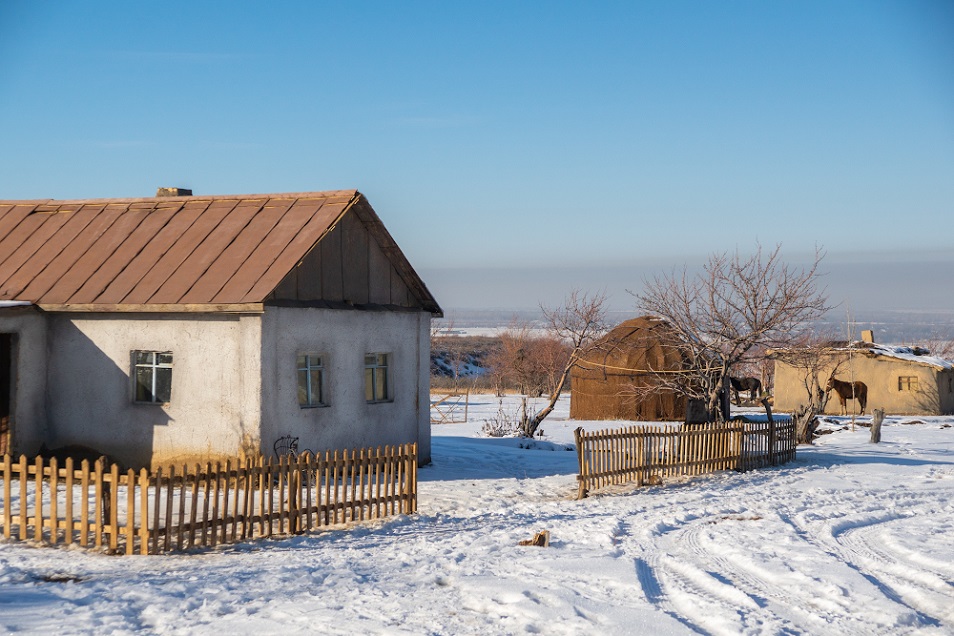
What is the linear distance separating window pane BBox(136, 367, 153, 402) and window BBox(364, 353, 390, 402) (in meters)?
3.85

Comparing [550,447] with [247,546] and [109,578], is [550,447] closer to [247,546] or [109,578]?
[247,546]

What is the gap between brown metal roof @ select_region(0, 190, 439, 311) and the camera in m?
16.6

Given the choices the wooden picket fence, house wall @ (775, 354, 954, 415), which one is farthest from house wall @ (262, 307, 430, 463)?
house wall @ (775, 354, 954, 415)

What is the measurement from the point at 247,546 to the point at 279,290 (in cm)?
579

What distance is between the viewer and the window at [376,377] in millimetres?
18484

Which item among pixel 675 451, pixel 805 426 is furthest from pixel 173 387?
pixel 805 426

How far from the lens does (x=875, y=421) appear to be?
27609mm

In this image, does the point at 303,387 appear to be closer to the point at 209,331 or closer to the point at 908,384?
the point at 209,331

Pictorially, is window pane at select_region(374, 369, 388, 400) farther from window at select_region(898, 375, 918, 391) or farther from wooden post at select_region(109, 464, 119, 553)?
window at select_region(898, 375, 918, 391)

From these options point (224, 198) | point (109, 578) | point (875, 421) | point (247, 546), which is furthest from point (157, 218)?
point (875, 421)

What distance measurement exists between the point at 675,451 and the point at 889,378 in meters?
25.7

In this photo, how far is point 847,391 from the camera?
40.8 meters

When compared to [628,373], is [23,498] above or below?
below

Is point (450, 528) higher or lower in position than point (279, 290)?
lower
